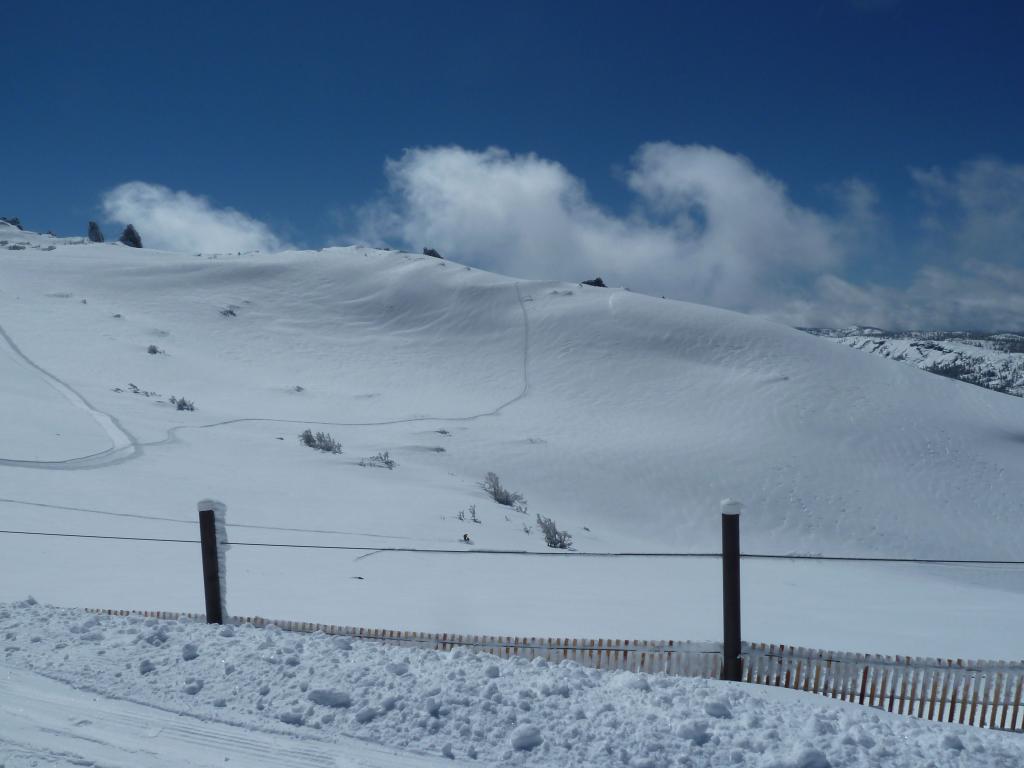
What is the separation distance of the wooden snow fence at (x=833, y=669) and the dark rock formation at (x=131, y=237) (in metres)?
69.4

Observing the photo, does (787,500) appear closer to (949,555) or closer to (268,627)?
(949,555)

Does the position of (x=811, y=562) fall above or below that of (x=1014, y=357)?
below

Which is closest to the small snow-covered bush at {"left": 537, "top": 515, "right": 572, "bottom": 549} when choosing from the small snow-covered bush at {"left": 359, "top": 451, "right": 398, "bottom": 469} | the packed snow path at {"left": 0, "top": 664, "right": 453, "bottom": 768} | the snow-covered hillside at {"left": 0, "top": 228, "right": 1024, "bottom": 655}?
the snow-covered hillside at {"left": 0, "top": 228, "right": 1024, "bottom": 655}

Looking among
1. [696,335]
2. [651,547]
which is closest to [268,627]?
[651,547]

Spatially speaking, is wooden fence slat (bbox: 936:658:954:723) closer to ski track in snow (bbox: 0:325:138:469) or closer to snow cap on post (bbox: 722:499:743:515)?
snow cap on post (bbox: 722:499:743:515)

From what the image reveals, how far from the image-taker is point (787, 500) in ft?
60.4

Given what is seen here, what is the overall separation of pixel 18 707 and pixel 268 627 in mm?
1382

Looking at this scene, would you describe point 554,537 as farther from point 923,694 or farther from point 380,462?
point 923,694

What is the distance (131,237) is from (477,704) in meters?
71.2

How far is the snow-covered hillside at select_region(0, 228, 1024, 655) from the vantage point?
722cm

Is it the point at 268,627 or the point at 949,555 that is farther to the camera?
the point at 949,555

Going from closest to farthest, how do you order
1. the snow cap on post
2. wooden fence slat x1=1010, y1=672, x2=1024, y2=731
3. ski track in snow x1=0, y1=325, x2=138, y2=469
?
wooden fence slat x1=1010, y1=672, x2=1024, y2=731 → the snow cap on post → ski track in snow x1=0, y1=325, x2=138, y2=469

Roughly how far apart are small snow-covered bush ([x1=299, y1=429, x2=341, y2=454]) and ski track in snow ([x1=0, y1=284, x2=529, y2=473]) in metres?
2.24

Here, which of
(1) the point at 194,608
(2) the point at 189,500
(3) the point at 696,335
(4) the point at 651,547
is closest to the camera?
(1) the point at 194,608
